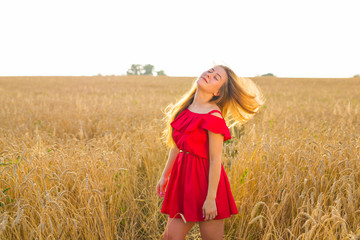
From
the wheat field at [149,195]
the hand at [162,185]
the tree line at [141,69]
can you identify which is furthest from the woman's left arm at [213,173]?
the tree line at [141,69]

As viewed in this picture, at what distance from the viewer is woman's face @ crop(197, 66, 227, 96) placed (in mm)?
2092

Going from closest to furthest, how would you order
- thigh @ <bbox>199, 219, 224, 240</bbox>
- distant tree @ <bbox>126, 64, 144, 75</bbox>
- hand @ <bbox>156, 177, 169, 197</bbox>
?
thigh @ <bbox>199, 219, 224, 240</bbox> < hand @ <bbox>156, 177, 169, 197</bbox> < distant tree @ <bbox>126, 64, 144, 75</bbox>

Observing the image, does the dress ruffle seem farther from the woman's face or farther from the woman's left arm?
the woman's face

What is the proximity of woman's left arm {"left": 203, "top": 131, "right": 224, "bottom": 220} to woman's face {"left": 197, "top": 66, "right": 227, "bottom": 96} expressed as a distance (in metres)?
0.35

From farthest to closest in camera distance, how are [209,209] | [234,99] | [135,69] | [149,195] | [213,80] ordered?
[135,69], [149,195], [234,99], [213,80], [209,209]

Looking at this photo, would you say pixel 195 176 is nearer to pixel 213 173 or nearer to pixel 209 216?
pixel 213 173

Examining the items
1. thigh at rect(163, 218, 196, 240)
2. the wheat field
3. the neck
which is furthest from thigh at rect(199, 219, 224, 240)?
the neck

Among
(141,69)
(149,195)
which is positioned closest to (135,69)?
(141,69)

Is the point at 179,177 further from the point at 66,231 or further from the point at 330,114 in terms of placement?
the point at 330,114

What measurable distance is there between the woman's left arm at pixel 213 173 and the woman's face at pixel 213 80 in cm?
35

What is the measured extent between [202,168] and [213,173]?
0.10m

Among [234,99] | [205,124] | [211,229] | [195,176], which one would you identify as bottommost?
[211,229]

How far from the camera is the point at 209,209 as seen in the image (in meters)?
1.86

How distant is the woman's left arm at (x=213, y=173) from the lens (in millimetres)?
1872
